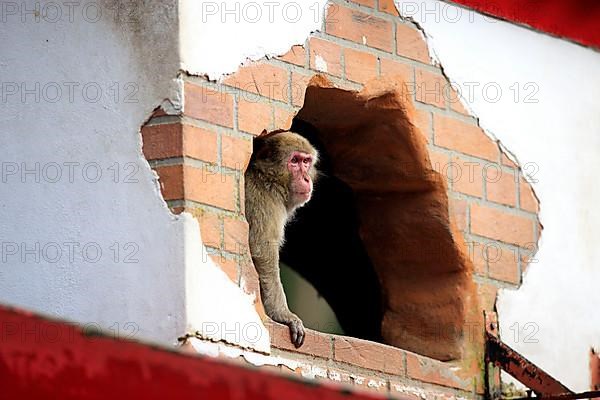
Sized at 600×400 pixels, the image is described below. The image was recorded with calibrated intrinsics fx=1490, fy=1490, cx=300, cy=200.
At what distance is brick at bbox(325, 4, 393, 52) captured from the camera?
16.5 feet

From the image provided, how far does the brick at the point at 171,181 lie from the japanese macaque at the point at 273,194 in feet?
2.23

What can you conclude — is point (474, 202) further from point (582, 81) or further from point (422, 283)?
point (582, 81)

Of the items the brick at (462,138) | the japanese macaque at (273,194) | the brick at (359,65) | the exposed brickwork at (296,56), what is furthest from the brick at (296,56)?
the brick at (462,138)

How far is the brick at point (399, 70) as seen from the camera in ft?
17.0

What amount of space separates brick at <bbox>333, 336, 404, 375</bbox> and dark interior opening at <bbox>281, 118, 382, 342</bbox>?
2.45 ft

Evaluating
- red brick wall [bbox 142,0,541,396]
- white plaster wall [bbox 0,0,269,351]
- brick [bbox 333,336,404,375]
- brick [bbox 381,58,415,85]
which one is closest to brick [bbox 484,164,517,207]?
red brick wall [bbox 142,0,541,396]

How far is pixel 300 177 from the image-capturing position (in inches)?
214

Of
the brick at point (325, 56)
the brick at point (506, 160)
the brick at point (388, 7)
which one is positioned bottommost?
the brick at point (506, 160)

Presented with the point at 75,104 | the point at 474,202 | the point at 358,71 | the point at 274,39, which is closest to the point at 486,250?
the point at 474,202

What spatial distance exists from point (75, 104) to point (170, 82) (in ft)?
1.13

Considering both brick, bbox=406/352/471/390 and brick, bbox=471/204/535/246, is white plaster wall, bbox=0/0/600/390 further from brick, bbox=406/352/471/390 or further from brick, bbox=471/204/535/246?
brick, bbox=406/352/471/390

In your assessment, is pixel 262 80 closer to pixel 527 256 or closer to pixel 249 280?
pixel 249 280

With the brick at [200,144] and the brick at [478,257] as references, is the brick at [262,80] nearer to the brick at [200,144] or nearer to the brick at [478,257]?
the brick at [200,144]

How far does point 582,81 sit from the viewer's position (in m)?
5.88
